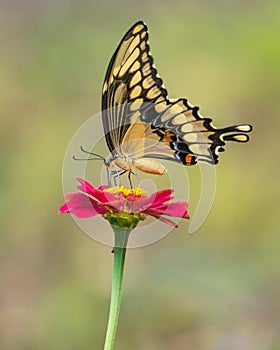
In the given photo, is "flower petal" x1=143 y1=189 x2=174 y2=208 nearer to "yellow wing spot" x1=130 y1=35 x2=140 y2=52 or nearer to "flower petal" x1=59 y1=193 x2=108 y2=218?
"flower petal" x1=59 y1=193 x2=108 y2=218

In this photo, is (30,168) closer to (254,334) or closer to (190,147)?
(254,334)

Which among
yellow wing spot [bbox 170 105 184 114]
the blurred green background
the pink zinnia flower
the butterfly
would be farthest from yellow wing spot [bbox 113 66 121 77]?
the blurred green background

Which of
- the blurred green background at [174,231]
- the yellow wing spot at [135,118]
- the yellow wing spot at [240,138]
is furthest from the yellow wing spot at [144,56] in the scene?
the blurred green background at [174,231]

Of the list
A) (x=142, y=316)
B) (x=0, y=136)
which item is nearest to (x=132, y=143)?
(x=142, y=316)

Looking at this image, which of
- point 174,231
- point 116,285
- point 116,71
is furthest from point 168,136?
point 174,231

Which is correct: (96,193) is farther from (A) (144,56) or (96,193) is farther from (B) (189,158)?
(A) (144,56)
